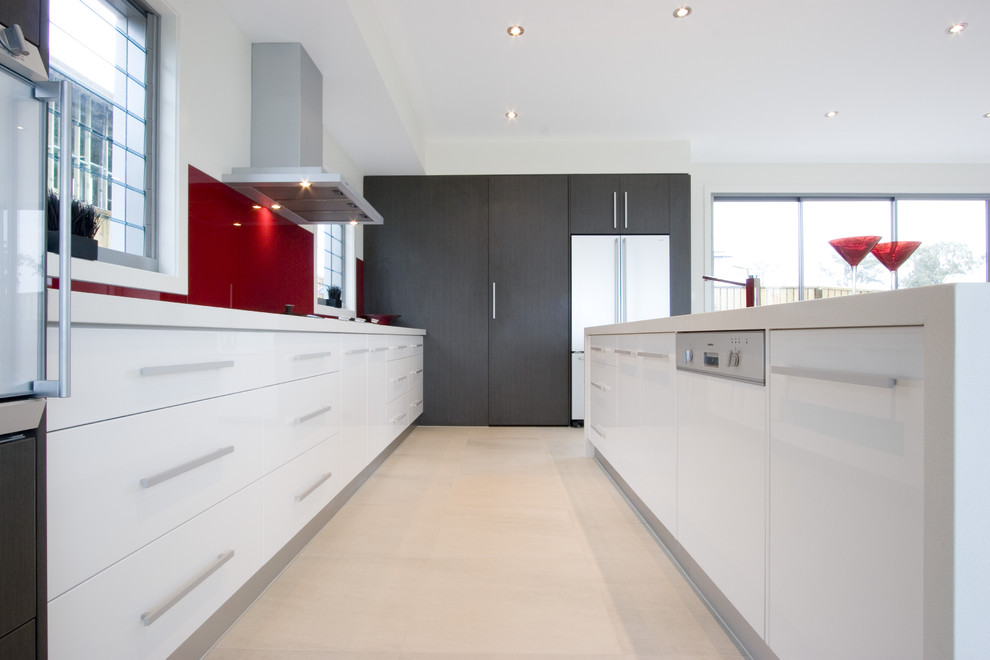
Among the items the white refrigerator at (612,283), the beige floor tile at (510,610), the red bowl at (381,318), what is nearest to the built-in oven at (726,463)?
the beige floor tile at (510,610)

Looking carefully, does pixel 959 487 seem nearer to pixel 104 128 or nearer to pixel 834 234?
pixel 104 128

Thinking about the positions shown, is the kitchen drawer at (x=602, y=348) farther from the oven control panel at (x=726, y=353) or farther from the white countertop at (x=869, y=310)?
the white countertop at (x=869, y=310)

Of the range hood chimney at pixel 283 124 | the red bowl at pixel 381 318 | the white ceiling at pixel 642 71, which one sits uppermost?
the white ceiling at pixel 642 71

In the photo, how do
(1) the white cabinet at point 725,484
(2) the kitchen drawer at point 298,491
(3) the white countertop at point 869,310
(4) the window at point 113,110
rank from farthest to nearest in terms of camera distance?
(4) the window at point 113,110, (2) the kitchen drawer at point 298,491, (1) the white cabinet at point 725,484, (3) the white countertop at point 869,310

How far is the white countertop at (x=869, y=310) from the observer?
2.10 feet

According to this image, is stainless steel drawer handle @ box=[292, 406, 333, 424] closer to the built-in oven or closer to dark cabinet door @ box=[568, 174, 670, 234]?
the built-in oven

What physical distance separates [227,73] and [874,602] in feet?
9.99

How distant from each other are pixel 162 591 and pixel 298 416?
2.67 ft

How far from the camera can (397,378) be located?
374cm

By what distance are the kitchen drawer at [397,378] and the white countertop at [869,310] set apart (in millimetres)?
2434

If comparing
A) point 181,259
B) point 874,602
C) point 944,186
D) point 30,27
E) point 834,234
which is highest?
point 944,186

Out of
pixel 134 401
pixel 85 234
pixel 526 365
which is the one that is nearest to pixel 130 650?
pixel 134 401

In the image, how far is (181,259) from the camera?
2.15 meters

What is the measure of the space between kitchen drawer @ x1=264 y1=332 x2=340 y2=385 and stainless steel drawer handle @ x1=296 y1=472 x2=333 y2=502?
16.7 inches
